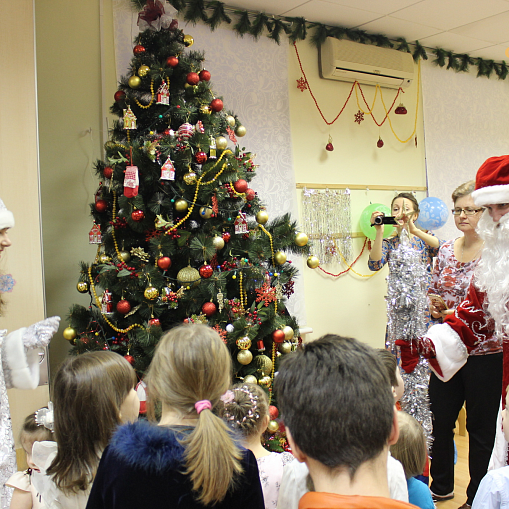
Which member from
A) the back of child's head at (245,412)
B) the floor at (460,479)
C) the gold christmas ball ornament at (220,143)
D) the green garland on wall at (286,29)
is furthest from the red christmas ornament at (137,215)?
the floor at (460,479)

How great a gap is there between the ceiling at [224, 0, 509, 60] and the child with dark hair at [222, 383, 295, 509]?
286 cm

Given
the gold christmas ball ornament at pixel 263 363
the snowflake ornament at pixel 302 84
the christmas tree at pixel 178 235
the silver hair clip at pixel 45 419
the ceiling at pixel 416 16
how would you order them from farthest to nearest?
the snowflake ornament at pixel 302 84
the ceiling at pixel 416 16
the gold christmas ball ornament at pixel 263 363
the christmas tree at pixel 178 235
the silver hair clip at pixel 45 419

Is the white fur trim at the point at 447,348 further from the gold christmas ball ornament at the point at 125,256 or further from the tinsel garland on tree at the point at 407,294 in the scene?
the gold christmas ball ornament at the point at 125,256

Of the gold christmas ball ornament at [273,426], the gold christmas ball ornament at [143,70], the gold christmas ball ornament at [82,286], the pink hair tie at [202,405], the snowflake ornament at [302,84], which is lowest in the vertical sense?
the gold christmas ball ornament at [273,426]

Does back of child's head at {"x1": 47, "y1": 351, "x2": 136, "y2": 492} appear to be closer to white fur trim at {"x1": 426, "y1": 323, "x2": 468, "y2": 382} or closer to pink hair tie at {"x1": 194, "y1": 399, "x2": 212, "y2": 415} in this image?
pink hair tie at {"x1": 194, "y1": 399, "x2": 212, "y2": 415}

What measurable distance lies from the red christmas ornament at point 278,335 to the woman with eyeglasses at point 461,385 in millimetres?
749

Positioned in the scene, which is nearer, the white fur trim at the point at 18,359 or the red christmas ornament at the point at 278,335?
the white fur trim at the point at 18,359

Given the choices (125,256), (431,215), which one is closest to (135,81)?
(125,256)

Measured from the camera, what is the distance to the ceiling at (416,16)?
3467 millimetres

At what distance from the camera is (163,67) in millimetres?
2420

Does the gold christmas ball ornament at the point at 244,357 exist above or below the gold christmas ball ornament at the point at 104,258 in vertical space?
below

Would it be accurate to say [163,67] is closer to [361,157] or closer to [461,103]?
[361,157]

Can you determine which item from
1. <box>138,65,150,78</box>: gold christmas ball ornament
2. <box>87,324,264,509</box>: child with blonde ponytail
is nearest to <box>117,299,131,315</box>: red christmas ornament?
<box>138,65,150,78</box>: gold christmas ball ornament

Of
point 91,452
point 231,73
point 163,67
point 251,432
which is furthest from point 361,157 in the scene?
point 91,452
